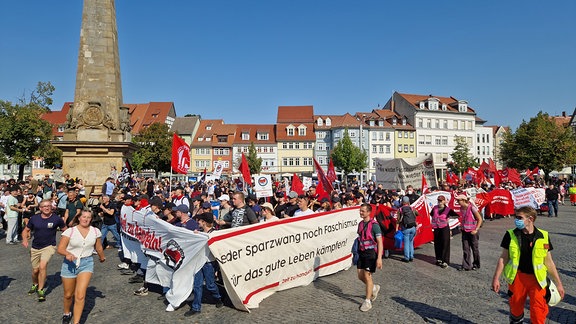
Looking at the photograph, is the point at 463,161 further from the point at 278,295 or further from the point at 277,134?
the point at 278,295

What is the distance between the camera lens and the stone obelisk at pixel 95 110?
16859mm

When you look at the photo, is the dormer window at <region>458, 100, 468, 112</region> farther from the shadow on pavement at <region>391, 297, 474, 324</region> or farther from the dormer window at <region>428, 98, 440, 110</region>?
the shadow on pavement at <region>391, 297, 474, 324</region>

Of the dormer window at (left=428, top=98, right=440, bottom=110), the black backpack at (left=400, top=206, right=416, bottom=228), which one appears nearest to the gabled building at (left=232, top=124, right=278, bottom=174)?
the dormer window at (left=428, top=98, right=440, bottom=110)

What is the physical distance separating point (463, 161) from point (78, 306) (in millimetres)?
64607

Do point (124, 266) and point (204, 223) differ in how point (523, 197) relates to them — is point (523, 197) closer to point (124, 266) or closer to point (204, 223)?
point (204, 223)

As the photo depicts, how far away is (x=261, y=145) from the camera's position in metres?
77.2

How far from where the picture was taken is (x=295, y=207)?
11023 mm

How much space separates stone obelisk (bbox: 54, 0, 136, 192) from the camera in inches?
664

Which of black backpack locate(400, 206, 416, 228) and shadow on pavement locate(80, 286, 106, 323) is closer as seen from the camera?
shadow on pavement locate(80, 286, 106, 323)

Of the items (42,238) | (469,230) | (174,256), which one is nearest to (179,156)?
(42,238)

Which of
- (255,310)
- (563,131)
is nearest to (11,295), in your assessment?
(255,310)

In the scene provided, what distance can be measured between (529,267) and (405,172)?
11035mm

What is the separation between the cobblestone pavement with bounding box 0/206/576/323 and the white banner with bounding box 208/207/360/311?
0.22 meters

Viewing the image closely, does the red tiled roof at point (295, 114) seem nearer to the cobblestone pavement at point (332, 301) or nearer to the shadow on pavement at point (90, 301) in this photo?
the cobblestone pavement at point (332, 301)
